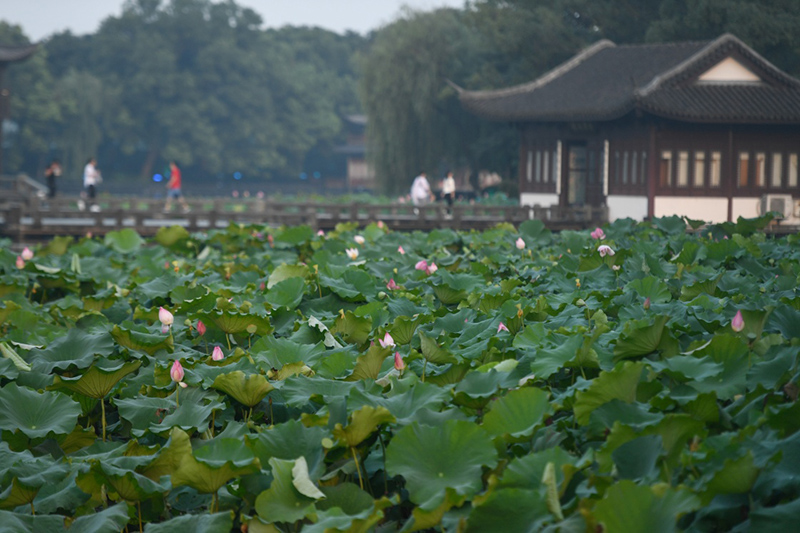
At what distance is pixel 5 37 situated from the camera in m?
38.5

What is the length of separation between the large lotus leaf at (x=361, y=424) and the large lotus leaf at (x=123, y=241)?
19.3 ft

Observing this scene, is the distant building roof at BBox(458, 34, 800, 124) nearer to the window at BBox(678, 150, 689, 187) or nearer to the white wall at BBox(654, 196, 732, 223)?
the window at BBox(678, 150, 689, 187)

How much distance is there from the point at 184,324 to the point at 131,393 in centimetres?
76

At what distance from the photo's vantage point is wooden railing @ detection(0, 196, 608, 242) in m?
16.1

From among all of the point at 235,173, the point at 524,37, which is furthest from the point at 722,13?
the point at 235,173

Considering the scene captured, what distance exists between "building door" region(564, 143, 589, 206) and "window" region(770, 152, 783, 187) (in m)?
4.13

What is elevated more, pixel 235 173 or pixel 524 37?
pixel 524 37

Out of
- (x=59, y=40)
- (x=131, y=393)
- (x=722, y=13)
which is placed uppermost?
(x=59, y=40)

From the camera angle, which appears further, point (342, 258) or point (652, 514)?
point (342, 258)

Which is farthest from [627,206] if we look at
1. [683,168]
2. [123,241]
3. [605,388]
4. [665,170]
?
[605,388]

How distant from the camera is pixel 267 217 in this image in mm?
16750

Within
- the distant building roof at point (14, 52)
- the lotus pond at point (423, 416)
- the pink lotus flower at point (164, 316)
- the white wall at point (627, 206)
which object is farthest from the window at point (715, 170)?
the distant building roof at point (14, 52)

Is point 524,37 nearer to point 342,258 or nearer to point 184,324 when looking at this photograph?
point 342,258

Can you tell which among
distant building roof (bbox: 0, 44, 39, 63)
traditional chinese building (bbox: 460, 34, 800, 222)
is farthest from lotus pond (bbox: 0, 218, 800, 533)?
distant building roof (bbox: 0, 44, 39, 63)
